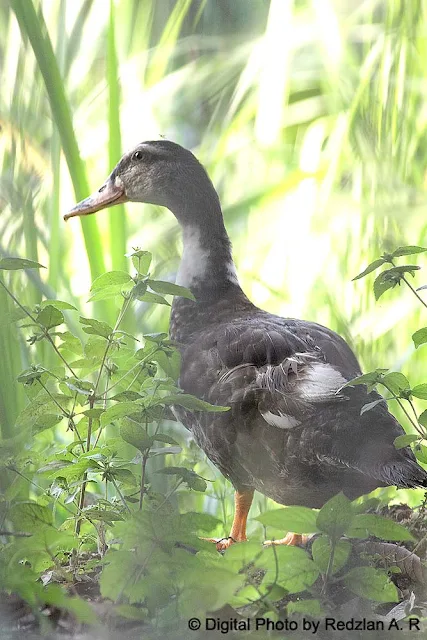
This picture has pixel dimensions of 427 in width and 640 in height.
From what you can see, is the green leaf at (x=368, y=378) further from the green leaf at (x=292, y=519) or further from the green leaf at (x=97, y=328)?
the green leaf at (x=97, y=328)

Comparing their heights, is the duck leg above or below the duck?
below

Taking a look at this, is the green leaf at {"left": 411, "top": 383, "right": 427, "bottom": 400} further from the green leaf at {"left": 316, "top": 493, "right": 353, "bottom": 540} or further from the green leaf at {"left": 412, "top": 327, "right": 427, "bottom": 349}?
the green leaf at {"left": 316, "top": 493, "right": 353, "bottom": 540}

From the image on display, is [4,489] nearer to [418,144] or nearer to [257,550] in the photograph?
[257,550]

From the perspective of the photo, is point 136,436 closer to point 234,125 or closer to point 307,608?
point 307,608

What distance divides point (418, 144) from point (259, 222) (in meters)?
0.22

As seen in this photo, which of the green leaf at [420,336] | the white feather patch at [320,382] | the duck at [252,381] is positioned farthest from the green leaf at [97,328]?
the green leaf at [420,336]

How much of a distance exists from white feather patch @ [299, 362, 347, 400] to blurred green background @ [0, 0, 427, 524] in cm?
8

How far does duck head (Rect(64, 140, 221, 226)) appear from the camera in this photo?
108 centimetres

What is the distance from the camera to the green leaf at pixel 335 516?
2.37 feet

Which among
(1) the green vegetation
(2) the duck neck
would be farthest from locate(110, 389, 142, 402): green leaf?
(2) the duck neck

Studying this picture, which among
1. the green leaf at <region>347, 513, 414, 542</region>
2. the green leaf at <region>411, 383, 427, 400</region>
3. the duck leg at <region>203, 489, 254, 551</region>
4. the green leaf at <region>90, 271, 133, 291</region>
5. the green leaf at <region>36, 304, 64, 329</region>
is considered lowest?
the duck leg at <region>203, 489, 254, 551</region>

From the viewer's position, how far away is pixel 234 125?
0.97 metres

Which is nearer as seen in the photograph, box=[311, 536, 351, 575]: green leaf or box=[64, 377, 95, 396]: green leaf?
box=[311, 536, 351, 575]: green leaf

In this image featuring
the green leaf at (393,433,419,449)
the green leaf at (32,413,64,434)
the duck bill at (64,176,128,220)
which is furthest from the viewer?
the duck bill at (64,176,128,220)
